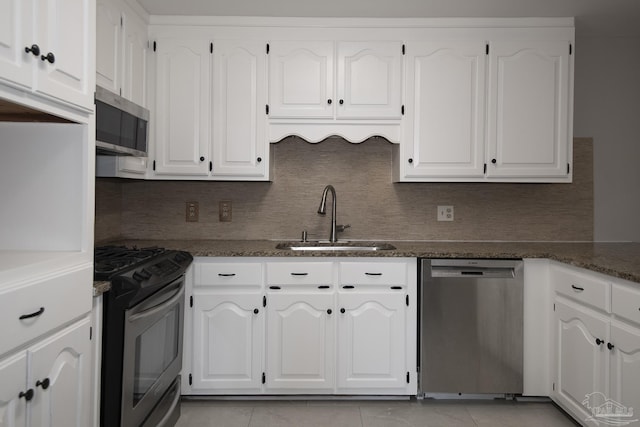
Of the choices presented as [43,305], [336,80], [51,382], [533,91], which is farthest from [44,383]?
[533,91]

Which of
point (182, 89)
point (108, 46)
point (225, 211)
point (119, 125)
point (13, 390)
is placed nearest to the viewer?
point (13, 390)

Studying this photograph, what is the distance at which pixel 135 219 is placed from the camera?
131 inches

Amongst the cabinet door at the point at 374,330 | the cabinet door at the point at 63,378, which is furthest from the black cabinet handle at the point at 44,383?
the cabinet door at the point at 374,330

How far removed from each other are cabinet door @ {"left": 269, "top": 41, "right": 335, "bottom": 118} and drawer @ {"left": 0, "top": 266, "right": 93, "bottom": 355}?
1.68 meters

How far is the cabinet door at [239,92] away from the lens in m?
2.98

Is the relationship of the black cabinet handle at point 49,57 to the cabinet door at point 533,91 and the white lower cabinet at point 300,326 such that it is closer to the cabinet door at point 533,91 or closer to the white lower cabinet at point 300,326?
the white lower cabinet at point 300,326

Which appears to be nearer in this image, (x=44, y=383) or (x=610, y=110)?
(x=44, y=383)

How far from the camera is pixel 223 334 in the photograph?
2715 mm

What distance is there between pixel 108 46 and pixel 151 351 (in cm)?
151

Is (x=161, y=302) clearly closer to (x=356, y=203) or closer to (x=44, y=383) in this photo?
(x=44, y=383)

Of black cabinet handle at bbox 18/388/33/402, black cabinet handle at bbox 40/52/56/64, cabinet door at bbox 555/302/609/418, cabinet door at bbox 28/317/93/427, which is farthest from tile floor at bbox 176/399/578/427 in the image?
black cabinet handle at bbox 40/52/56/64

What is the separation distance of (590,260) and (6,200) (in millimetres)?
2465

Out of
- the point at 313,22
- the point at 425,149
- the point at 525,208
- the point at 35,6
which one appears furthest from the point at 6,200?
the point at 525,208

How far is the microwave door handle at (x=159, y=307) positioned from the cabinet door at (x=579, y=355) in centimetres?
195
